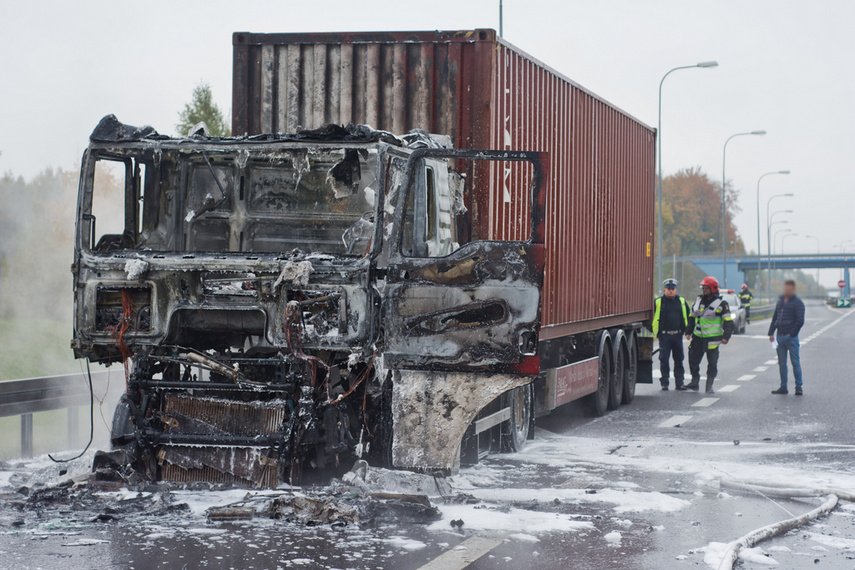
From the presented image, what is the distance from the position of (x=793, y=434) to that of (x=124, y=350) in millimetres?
7139

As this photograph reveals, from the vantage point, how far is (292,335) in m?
6.07

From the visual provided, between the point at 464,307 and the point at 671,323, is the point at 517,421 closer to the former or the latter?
the point at 464,307

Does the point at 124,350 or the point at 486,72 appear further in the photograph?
the point at 486,72

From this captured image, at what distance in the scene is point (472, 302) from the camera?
20.4 ft

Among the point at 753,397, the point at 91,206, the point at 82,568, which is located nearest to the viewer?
the point at 82,568

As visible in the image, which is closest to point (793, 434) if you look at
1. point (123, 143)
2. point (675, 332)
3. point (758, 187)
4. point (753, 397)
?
point (753, 397)

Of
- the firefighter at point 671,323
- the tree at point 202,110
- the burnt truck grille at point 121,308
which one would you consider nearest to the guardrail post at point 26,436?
the burnt truck grille at point 121,308

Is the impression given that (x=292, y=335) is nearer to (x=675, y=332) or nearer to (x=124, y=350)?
(x=124, y=350)

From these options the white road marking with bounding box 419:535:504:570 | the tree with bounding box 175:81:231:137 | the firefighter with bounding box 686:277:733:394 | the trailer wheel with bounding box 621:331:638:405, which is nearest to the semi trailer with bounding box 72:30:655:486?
the white road marking with bounding box 419:535:504:570

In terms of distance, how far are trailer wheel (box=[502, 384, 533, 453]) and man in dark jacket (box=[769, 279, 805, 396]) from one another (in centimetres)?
678

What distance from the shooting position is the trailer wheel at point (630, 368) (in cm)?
1367

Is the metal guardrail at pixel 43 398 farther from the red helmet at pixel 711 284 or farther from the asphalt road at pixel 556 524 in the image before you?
the red helmet at pixel 711 284

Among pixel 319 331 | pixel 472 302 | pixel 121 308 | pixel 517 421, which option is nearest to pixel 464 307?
pixel 472 302

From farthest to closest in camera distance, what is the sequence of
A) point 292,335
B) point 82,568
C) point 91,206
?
point 91,206 < point 292,335 < point 82,568
